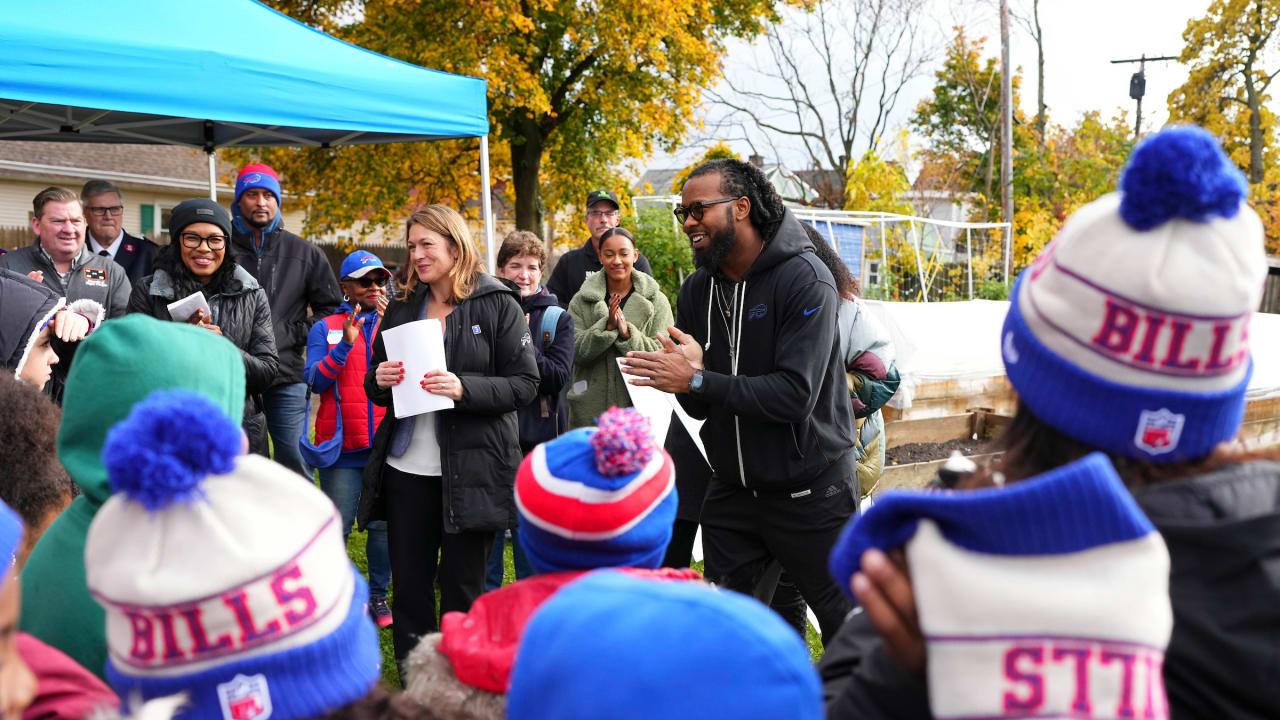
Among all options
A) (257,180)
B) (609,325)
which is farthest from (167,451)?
(257,180)

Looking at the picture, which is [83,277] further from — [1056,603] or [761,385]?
[1056,603]

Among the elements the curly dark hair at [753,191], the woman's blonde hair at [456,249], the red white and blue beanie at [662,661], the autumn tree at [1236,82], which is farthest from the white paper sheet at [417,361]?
the autumn tree at [1236,82]

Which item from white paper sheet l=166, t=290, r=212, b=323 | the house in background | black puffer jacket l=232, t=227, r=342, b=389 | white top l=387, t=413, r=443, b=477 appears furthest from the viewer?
the house in background

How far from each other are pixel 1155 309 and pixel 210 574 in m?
1.23

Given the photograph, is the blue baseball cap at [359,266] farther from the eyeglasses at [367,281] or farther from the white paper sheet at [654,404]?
the white paper sheet at [654,404]

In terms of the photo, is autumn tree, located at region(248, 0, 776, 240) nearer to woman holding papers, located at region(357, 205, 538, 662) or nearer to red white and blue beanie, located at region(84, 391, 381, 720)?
woman holding papers, located at region(357, 205, 538, 662)

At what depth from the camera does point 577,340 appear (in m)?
5.50

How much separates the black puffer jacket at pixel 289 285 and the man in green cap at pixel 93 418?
3.94m

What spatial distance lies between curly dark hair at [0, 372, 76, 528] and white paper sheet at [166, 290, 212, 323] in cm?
214

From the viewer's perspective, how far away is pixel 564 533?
81.8 inches

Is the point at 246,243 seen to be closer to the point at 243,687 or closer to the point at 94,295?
the point at 94,295

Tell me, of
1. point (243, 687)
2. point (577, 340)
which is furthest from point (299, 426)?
point (243, 687)

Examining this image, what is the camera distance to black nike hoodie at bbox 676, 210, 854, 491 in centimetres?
315

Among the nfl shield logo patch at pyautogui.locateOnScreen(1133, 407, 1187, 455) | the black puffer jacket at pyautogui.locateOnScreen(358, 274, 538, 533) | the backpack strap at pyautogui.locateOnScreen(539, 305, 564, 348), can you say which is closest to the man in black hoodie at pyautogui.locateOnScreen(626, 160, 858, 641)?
the black puffer jacket at pyautogui.locateOnScreen(358, 274, 538, 533)
